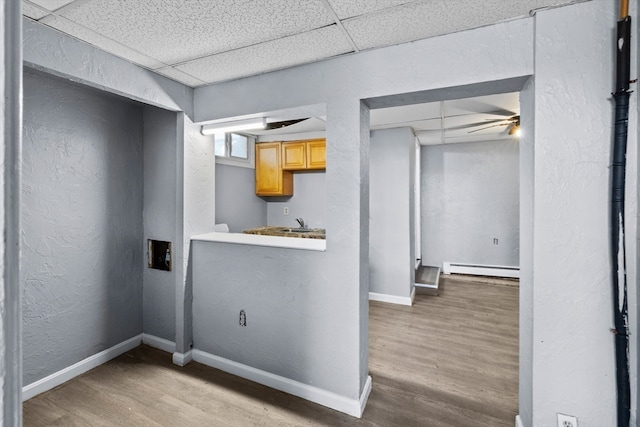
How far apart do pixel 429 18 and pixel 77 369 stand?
344cm

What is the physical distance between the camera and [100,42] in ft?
6.04

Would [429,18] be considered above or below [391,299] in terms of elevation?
above

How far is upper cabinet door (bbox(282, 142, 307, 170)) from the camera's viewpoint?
4676 mm

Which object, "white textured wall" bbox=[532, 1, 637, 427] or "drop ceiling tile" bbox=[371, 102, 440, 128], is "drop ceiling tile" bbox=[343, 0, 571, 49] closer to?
"white textured wall" bbox=[532, 1, 637, 427]

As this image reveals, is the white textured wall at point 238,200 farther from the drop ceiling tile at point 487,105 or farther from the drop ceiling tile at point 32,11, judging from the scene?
the drop ceiling tile at point 487,105

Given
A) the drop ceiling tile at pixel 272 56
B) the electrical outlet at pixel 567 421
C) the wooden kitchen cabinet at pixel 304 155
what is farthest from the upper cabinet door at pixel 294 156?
the electrical outlet at pixel 567 421

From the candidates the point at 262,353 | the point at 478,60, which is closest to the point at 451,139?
the point at 478,60

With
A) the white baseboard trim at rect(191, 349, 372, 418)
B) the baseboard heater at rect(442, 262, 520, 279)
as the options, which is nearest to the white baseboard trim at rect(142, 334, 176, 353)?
the white baseboard trim at rect(191, 349, 372, 418)

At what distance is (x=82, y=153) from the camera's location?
2463 mm

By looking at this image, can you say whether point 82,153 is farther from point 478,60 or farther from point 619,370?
point 619,370

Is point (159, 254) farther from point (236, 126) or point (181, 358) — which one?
point (236, 126)

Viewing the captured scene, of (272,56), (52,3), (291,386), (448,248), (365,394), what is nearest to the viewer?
(52,3)

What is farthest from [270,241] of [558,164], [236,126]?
[558,164]

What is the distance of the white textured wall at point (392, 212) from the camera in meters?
4.05
